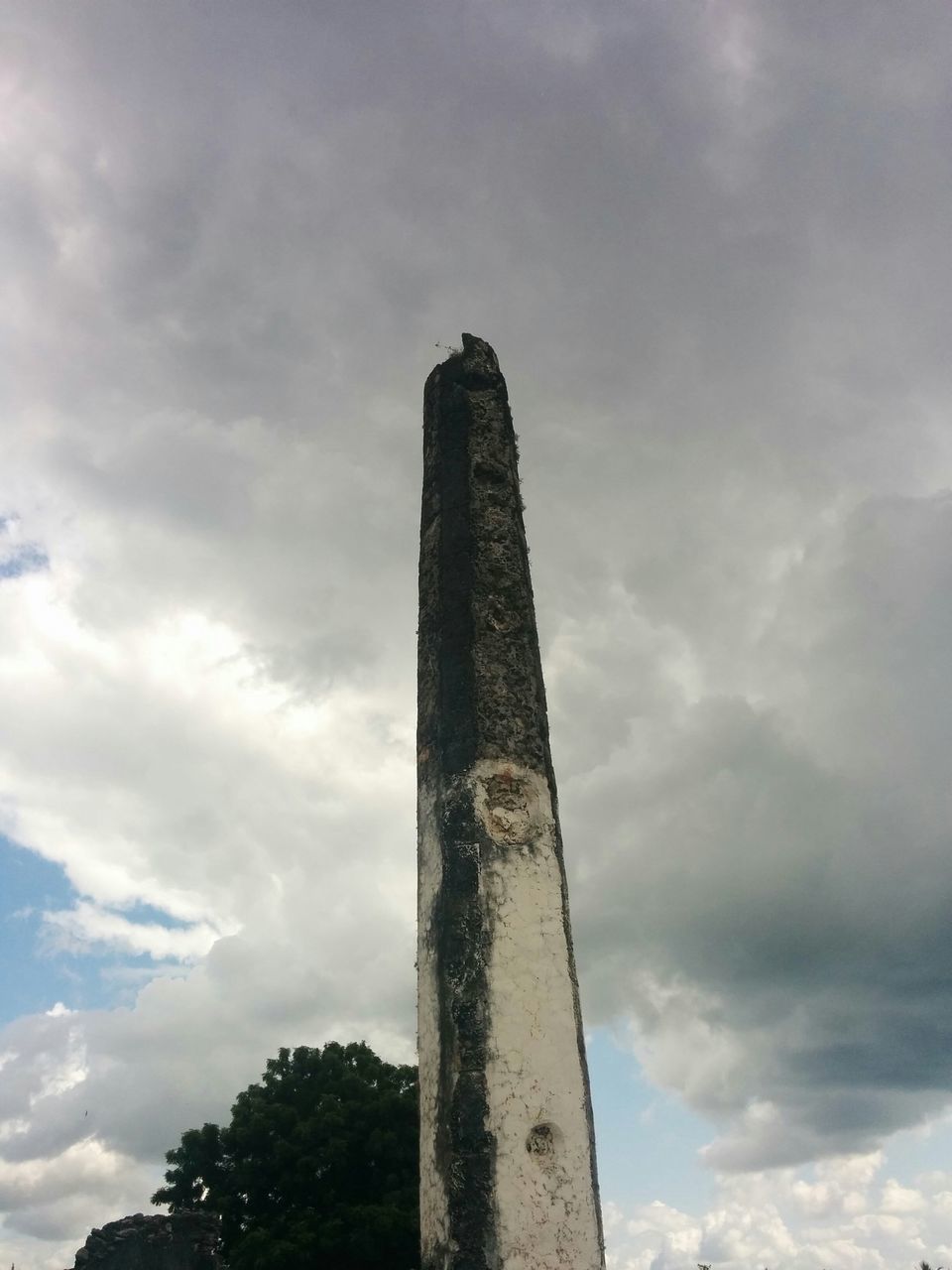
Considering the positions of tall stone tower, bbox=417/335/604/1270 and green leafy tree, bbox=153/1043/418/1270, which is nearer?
tall stone tower, bbox=417/335/604/1270

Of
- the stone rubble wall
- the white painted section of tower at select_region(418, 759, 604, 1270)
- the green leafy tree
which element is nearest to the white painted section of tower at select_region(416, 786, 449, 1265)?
the white painted section of tower at select_region(418, 759, 604, 1270)

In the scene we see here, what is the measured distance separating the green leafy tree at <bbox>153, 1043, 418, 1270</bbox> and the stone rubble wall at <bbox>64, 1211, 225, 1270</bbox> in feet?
26.8

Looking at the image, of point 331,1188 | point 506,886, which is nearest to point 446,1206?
point 506,886

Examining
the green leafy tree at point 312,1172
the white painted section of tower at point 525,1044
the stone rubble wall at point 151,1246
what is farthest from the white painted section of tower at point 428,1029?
the green leafy tree at point 312,1172

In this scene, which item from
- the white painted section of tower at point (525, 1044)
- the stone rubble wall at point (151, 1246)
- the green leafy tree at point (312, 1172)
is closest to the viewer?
the white painted section of tower at point (525, 1044)

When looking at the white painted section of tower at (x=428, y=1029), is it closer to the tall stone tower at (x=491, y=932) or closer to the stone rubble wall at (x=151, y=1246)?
the tall stone tower at (x=491, y=932)

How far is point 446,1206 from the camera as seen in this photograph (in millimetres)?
4391

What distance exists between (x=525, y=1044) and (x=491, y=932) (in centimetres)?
54

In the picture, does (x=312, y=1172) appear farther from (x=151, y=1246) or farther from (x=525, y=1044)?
(x=525, y=1044)

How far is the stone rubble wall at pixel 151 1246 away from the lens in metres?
8.44

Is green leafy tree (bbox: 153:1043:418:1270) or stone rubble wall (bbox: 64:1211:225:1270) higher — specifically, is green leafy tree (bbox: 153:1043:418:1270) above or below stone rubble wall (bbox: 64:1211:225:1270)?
above

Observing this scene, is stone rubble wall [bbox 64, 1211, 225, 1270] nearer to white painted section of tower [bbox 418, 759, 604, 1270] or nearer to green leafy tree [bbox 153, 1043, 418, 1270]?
white painted section of tower [bbox 418, 759, 604, 1270]

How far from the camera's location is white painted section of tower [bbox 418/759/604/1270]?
4383 mm

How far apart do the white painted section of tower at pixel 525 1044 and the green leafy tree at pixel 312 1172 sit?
1394 cm
